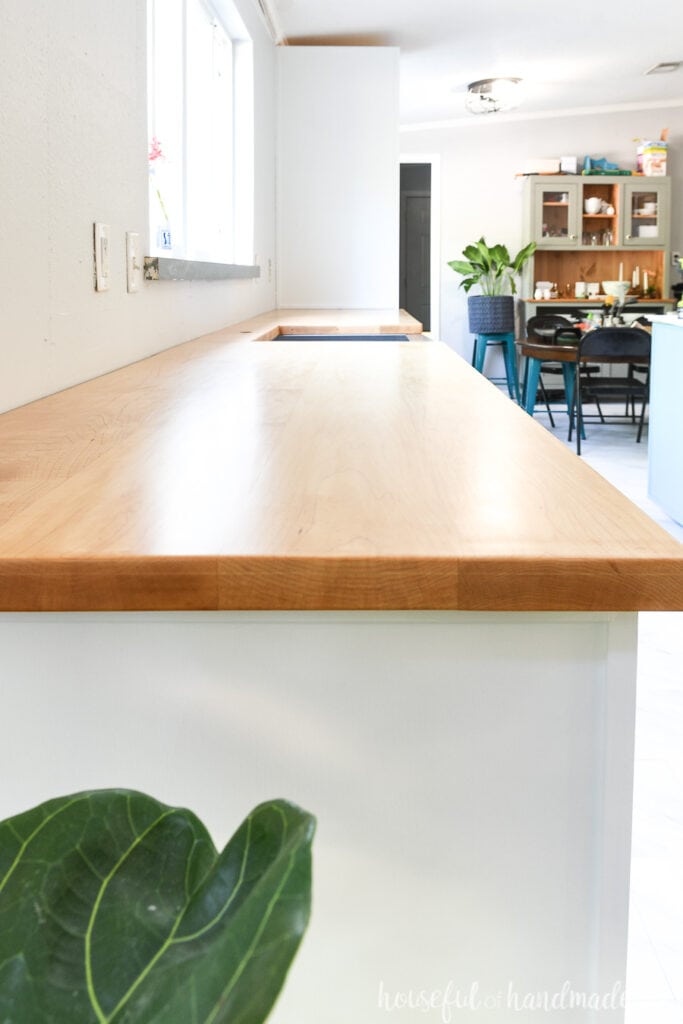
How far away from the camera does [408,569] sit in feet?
2.52

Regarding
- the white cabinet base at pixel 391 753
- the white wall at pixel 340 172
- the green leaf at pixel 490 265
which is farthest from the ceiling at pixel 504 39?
the white cabinet base at pixel 391 753

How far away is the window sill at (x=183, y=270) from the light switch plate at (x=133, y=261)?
0.06m

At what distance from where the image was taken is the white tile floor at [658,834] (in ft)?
5.23

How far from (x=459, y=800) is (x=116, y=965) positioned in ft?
1.91

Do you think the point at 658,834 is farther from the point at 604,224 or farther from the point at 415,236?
the point at 415,236

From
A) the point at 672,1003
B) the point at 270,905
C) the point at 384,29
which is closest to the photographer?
the point at 270,905

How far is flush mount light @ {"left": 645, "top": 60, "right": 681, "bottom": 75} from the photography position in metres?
7.28

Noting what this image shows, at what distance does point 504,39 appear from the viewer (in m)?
6.16

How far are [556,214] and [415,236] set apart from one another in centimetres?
281

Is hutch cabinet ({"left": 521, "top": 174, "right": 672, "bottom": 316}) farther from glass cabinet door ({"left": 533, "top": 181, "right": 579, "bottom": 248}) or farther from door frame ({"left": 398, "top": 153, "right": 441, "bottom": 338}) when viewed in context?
door frame ({"left": 398, "top": 153, "right": 441, "bottom": 338})

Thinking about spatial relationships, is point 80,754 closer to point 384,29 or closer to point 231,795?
point 231,795

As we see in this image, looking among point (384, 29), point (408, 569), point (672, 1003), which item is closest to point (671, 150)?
point (384, 29)

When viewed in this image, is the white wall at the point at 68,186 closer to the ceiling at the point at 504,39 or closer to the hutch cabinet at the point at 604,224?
the ceiling at the point at 504,39

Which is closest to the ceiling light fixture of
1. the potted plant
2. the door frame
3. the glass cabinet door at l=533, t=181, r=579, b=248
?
the potted plant
